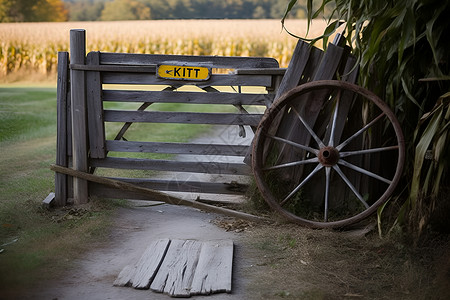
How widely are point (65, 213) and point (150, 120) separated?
125cm

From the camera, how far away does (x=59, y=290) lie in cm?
421

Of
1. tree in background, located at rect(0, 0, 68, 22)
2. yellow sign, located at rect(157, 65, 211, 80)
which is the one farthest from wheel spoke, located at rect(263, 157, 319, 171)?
tree in background, located at rect(0, 0, 68, 22)

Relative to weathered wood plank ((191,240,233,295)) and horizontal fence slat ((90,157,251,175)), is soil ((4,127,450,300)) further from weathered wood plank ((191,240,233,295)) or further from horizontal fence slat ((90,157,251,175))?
horizontal fence slat ((90,157,251,175))

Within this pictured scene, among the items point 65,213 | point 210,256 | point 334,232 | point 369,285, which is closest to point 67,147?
point 65,213

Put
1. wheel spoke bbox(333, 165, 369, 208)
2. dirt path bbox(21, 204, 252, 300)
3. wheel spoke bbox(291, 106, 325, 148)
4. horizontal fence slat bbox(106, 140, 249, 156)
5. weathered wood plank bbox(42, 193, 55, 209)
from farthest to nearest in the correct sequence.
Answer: weathered wood plank bbox(42, 193, 55, 209) < horizontal fence slat bbox(106, 140, 249, 156) < wheel spoke bbox(291, 106, 325, 148) < wheel spoke bbox(333, 165, 369, 208) < dirt path bbox(21, 204, 252, 300)

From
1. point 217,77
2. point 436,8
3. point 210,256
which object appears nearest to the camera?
point 436,8

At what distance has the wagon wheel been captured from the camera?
5375mm

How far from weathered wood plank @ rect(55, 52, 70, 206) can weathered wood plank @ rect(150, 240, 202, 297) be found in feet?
5.67

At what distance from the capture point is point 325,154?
5.41 m

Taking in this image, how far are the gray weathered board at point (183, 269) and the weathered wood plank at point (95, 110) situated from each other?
1.48m

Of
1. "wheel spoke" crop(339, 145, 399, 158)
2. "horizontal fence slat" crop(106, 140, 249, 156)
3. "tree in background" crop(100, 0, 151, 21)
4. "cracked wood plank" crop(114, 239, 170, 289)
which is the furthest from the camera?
"tree in background" crop(100, 0, 151, 21)

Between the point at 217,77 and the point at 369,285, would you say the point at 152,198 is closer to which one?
the point at 217,77

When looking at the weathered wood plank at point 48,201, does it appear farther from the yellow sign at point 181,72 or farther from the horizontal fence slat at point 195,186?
the yellow sign at point 181,72

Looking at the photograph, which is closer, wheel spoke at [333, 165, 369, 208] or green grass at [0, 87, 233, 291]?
green grass at [0, 87, 233, 291]
